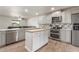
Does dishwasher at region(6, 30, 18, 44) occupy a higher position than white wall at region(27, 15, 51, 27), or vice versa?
white wall at region(27, 15, 51, 27)

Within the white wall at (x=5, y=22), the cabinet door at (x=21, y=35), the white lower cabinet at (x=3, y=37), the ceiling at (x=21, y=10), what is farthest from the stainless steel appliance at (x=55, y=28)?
the white lower cabinet at (x=3, y=37)

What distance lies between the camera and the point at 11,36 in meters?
3.24

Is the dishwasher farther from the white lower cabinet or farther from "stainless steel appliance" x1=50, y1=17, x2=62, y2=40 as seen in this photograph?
"stainless steel appliance" x1=50, y1=17, x2=62, y2=40

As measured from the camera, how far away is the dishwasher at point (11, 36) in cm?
304

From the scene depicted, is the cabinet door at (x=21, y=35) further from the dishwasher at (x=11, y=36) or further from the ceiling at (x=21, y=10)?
the ceiling at (x=21, y=10)

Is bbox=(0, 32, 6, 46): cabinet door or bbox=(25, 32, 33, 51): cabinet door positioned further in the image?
bbox=(0, 32, 6, 46): cabinet door

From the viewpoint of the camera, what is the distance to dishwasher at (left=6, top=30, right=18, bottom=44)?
9.98ft

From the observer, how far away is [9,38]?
10.5 ft

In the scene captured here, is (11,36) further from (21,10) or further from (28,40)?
(21,10)

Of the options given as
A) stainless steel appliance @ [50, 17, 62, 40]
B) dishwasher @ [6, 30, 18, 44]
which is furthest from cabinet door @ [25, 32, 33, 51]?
stainless steel appliance @ [50, 17, 62, 40]

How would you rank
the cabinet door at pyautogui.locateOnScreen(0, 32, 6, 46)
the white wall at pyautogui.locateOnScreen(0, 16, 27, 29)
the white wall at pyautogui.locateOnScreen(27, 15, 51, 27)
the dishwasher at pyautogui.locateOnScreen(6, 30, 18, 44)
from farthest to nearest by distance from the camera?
the dishwasher at pyautogui.locateOnScreen(6, 30, 18, 44)
the cabinet door at pyautogui.locateOnScreen(0, 32, 6, 46)
the white wall at pyautogui.locateOnScreen(27, 15, 51, 27)
the white wall at pyautogui.locateOnScreen(0, 16, 27, 29)

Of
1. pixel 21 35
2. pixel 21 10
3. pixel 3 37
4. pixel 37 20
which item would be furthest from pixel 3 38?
pixel 37 20

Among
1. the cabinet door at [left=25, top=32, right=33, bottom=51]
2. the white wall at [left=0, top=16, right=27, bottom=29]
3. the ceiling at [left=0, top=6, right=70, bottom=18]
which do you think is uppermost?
the ceiling at [left=0, top=6, right=70, bottom=18]
